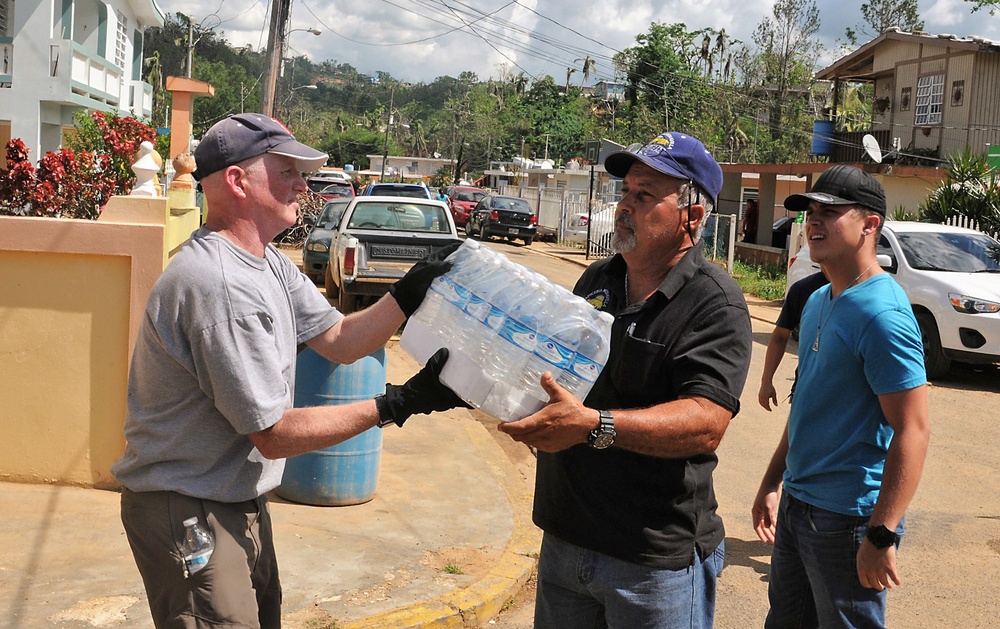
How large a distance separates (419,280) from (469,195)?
124 ft

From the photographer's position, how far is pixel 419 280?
2.86 meters

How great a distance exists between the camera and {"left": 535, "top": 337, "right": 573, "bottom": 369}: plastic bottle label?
2.48m

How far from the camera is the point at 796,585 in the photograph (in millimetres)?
3322

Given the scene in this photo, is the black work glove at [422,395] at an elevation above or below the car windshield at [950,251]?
below

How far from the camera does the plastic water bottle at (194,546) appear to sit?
104 inches

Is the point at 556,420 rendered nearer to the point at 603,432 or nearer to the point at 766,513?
the point at 603,432

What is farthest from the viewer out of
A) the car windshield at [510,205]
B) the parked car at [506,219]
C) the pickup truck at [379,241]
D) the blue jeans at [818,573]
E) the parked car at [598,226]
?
the car windshield at [510,205]

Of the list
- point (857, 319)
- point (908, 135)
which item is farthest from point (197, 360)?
point (908, 135)

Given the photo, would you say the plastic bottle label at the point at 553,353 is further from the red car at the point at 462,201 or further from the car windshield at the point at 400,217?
the red car at the point at 462,201

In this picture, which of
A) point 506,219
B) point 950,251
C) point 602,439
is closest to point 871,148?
point 950,251

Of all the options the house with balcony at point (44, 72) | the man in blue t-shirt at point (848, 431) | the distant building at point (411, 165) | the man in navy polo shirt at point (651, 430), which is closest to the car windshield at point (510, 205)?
the house with balcony at point (44, 72)

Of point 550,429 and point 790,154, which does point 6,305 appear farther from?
point 790,154

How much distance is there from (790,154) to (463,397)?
56862mm

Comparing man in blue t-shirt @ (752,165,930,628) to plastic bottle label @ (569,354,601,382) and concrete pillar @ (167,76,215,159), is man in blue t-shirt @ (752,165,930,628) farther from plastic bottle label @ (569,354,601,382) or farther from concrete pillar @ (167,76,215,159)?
concrete pillar @ (167,76,215,159)
